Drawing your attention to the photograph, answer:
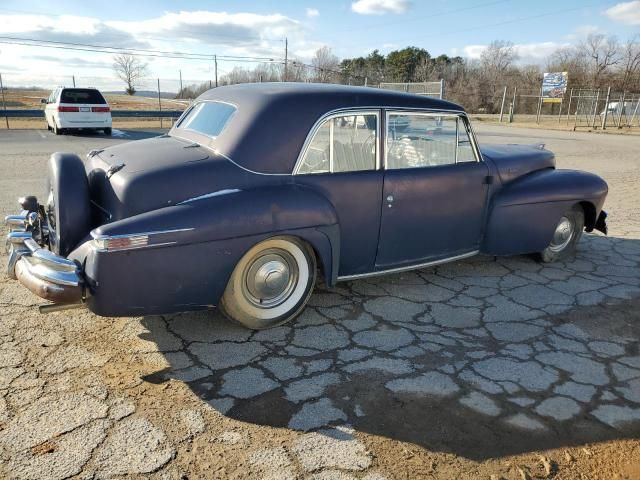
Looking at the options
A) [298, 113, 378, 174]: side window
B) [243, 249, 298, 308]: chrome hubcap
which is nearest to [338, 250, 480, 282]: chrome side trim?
[243, 249, 298, 308]: chrome hubcap

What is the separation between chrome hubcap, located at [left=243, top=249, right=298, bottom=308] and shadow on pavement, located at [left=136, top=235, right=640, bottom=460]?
0.23 m

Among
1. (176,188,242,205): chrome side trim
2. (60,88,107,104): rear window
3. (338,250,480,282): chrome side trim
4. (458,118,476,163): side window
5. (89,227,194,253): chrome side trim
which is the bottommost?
(338,250,480,282): chrome side trim

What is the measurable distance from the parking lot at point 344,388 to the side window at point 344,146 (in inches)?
42.9

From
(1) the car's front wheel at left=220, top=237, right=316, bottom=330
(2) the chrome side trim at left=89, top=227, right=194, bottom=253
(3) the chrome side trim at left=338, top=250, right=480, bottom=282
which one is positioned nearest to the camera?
(2) the chrome side trim at left=89, top=227, right=194, bottom=253

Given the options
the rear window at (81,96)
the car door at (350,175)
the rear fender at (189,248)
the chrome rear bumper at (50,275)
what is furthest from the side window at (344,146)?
the rear window at (81,96)

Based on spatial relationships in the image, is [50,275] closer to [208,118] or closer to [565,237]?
[208,118]

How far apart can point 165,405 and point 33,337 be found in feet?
4.08

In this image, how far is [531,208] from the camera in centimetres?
460

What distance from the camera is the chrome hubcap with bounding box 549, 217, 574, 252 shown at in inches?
198

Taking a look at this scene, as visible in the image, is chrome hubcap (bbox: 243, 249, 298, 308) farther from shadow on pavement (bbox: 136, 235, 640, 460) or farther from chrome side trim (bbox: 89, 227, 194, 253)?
chrome side trim (bbox: 89, 227, 194, 253)

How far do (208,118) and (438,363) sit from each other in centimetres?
247

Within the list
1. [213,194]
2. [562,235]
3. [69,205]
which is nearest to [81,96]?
[69,205]

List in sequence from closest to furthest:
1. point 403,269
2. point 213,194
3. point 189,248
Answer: point 189,248, point 213,194, point 403,269

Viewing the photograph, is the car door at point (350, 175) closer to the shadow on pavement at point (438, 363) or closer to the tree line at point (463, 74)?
the shadow on pavement at point (438, 363)
